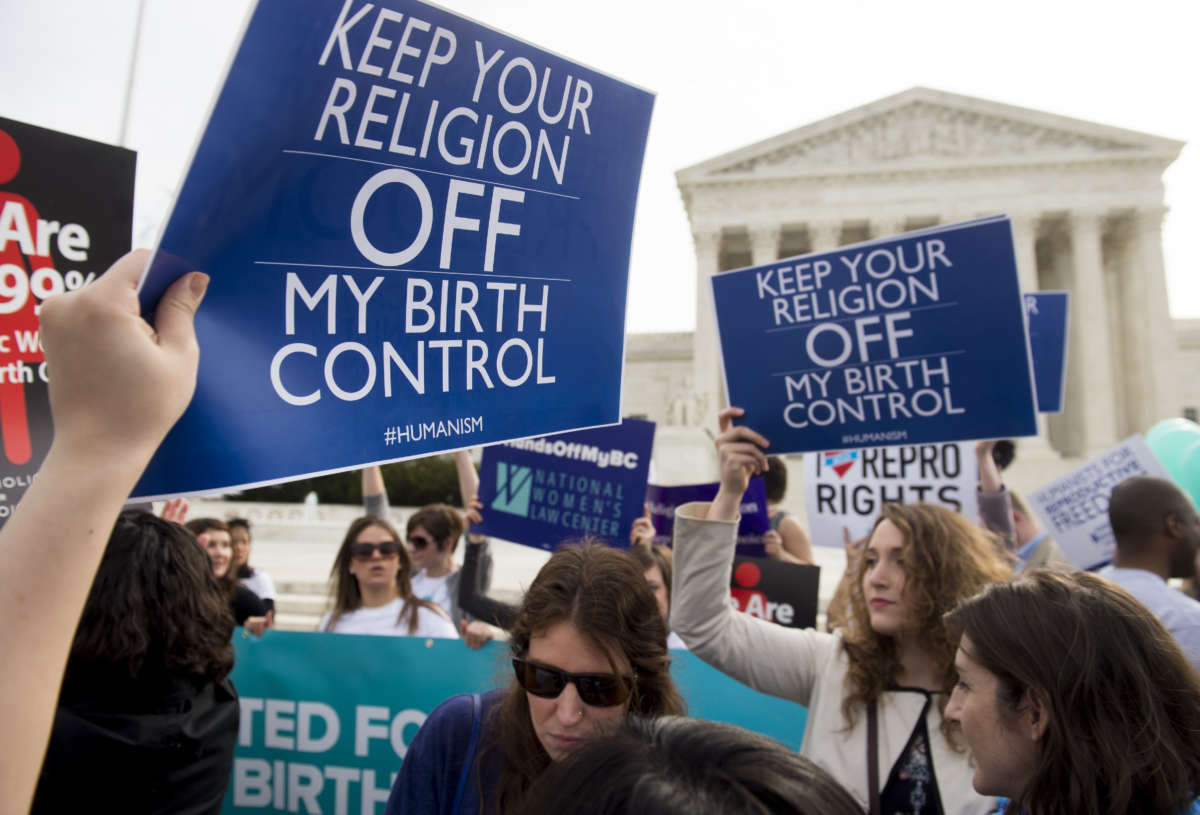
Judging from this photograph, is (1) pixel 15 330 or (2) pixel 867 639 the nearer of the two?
(1) pixel 15 330

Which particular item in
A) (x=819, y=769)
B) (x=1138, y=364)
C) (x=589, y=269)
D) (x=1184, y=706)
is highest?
(x=1138, y=364)

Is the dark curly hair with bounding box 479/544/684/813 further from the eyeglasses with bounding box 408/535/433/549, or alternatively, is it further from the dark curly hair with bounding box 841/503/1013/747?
the eyeglasses with bounding box 408/535/433/549

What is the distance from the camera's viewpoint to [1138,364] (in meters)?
34.8

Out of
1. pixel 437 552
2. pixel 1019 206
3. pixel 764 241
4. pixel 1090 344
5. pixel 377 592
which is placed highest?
pixel 1019 206

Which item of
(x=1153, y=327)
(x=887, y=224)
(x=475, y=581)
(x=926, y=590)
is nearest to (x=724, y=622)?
(x=926, y=590)

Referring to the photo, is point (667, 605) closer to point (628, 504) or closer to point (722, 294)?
point (628, 504)

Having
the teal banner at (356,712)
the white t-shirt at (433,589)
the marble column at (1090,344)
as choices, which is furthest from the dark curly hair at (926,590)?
the marble column at (1090,344)

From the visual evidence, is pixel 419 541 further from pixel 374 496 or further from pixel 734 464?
pixel 734 464

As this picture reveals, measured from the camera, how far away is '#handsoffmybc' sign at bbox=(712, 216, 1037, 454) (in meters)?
3.10

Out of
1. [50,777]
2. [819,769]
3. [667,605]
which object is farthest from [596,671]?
[667,605]

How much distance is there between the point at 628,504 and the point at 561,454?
0.45 metres

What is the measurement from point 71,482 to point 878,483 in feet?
15.8

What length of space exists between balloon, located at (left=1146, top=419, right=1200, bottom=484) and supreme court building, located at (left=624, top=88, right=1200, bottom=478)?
89.2ft

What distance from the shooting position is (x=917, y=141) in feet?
118
